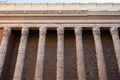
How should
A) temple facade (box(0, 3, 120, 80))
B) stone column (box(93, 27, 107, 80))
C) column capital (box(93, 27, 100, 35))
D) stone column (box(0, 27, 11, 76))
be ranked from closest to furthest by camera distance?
stone column (box(93, 27, 107, 80))
stone column (box(0, 27, 11, 76))
temple facade (box(0, 3, 120, 80))
column capital (box(93, 27, 100, 35))

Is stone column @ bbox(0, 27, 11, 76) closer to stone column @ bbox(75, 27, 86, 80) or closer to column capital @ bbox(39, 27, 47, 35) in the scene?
column capital @ bbox(39, 27, 47, 35)

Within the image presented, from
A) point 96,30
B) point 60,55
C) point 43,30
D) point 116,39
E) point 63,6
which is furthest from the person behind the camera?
point 63,6

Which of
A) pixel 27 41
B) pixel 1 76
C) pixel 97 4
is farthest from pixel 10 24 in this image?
pixel 97 4

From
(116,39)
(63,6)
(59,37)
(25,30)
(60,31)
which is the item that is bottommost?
(116,39)

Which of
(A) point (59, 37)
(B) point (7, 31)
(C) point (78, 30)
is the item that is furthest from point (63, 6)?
(B) point (7, 31)

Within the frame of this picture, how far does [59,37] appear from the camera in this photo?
12.2 metres

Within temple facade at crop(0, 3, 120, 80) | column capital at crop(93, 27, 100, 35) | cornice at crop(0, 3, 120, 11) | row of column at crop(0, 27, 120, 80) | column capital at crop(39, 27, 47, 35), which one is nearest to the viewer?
row of column at crop(0, 27, 120, 80)

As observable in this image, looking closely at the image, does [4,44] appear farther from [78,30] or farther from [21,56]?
[78,30]

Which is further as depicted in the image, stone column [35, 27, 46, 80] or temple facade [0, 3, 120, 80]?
temple facade [0, 3, 120, 80]

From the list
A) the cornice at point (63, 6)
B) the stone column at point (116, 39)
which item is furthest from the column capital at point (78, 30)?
the stone column at point (116, 39)

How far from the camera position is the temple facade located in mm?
12062

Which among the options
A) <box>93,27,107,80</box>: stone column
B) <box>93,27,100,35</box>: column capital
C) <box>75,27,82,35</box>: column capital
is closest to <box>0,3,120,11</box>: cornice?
<box>93,27,100,35</box>: column capital

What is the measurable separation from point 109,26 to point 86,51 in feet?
6.37

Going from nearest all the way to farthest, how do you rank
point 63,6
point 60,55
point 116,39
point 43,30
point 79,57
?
1. point 79,57
2. point 60,55
3. point 116,39
4. point 43,30
5. point 63,6
